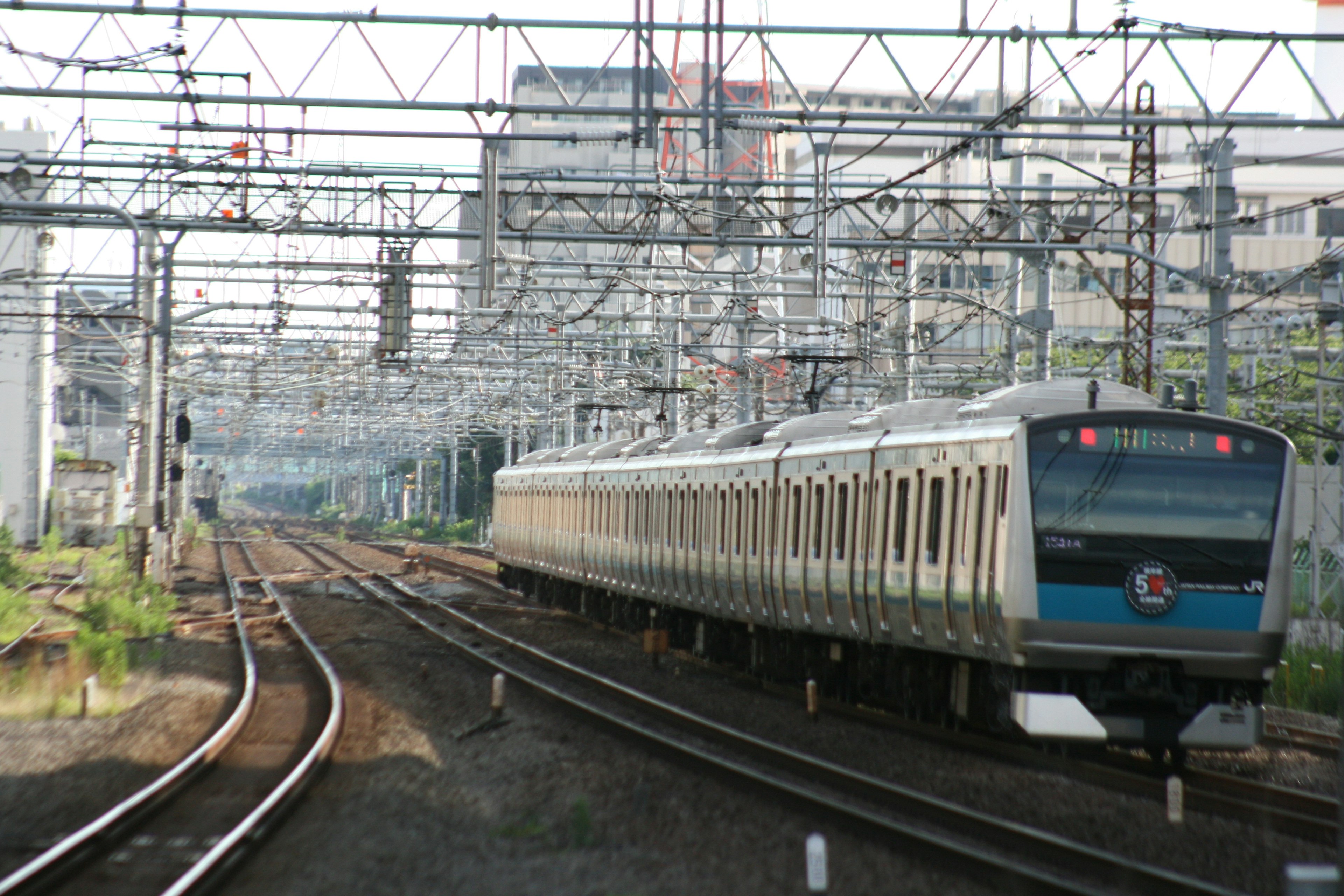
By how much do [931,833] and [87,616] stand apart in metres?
17.8

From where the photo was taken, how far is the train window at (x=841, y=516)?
14617mm

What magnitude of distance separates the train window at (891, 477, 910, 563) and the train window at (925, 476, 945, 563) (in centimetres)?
47

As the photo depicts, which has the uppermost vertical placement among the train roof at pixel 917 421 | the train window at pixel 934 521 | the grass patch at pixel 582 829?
the train roof at pixel 917 421

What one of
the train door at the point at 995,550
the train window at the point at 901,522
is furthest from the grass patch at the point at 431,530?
the train door at the point at 995,550

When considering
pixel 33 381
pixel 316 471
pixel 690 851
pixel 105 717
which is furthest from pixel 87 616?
pixel 316 471

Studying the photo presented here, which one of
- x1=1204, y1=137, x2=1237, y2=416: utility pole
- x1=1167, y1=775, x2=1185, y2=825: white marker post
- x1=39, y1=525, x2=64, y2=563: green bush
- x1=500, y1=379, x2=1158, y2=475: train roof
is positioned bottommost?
x1=39, y1=525, x2=64, y2=563: green bush

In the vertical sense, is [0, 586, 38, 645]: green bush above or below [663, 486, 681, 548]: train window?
below

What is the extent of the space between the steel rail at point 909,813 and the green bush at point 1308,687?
20.5 feet

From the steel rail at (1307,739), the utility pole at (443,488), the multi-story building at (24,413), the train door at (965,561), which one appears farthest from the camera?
the utility pole at (443,488)

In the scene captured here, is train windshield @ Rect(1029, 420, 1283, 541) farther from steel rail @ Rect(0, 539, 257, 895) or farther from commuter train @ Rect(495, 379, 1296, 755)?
steel rail @ Rect(0, 539, 257, 895)

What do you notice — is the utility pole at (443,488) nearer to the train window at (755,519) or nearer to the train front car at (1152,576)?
the train window at (755,519)

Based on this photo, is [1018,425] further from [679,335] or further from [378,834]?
[679,335]

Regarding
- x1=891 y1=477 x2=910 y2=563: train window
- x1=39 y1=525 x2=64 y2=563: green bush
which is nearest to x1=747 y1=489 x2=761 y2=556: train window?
x1=891 y1=477 x2=910 y2=563: train window

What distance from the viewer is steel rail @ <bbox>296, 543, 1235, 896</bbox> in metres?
7.85
